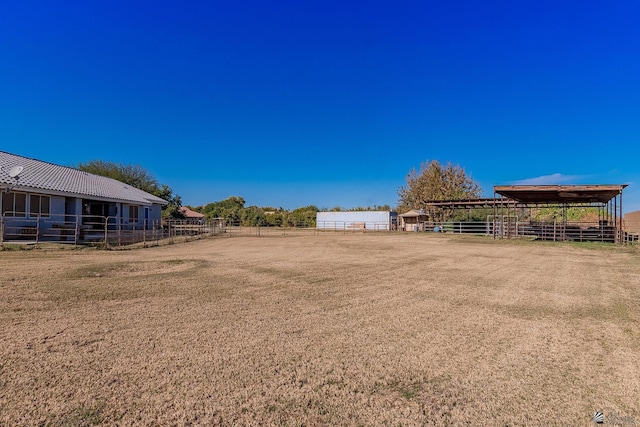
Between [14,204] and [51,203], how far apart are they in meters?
1.94

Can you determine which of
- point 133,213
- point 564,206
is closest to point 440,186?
point 564,206

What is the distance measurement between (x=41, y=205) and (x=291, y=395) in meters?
18.9

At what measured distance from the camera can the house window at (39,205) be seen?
52.3ft

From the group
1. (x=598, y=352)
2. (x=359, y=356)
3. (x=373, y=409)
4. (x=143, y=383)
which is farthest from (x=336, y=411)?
(x=598, y=352)

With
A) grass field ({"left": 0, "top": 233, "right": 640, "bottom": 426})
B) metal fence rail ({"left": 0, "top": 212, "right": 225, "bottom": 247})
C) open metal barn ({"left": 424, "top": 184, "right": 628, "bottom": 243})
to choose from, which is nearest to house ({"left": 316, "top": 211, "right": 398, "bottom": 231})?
open metal barn ({"left": 424, "top": 184, "right": 628, "bottom": 243})

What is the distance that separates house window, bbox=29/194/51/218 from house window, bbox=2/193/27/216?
33 cm

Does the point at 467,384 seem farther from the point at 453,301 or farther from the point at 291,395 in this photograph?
the point at 453,301

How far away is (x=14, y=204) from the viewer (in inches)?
595

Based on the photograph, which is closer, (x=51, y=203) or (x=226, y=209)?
(x=51, y=203)

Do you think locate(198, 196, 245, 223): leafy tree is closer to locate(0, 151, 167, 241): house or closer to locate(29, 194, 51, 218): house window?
locate(0, 151, 167, 241): house

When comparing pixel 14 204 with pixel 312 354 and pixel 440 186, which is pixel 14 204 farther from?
pixel 440 186

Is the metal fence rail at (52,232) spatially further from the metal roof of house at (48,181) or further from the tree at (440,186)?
the tree at (440,186)

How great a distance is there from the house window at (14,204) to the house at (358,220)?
1354 inches

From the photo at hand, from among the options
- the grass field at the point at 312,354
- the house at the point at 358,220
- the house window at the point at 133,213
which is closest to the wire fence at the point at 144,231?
the house window at the point at 133,213
